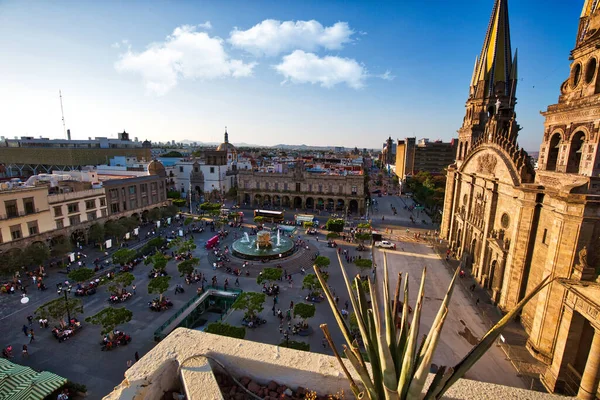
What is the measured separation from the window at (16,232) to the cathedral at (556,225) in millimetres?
Answer: 44421

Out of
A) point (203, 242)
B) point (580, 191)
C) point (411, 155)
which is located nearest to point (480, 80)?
point (580, 191)

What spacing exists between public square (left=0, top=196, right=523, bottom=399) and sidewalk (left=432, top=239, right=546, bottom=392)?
1.60ft

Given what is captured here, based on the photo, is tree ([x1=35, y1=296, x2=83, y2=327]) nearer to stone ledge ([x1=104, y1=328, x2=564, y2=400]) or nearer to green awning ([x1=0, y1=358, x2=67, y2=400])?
green awning ([x1=0, y1=358, x2=67, y2=400])

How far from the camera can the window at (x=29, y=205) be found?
31.8 meters

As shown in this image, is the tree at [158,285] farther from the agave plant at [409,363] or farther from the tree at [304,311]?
the agave plant at [409,363]

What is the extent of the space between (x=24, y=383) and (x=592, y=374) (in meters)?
24.9

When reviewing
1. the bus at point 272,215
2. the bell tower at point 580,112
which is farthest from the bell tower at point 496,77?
the bus at point 272,215

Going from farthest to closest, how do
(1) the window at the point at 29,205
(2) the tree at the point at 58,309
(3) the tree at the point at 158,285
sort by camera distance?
(1) the window at the point at 29,205
(3) the tree at the point at 158,285
(2) the tree at the point at 58,309

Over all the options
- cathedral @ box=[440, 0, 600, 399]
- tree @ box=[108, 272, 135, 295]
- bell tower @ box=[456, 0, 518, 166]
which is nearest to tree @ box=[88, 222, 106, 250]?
tree @ box=[108, 272, 135, 295]

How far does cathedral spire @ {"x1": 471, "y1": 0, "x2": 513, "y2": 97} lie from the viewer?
113 feet

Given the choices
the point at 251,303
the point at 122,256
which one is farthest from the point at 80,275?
the point at 251,303

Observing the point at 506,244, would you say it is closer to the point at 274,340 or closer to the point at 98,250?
the point at 274,340

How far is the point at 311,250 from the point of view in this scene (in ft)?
125

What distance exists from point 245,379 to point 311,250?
31.6m
